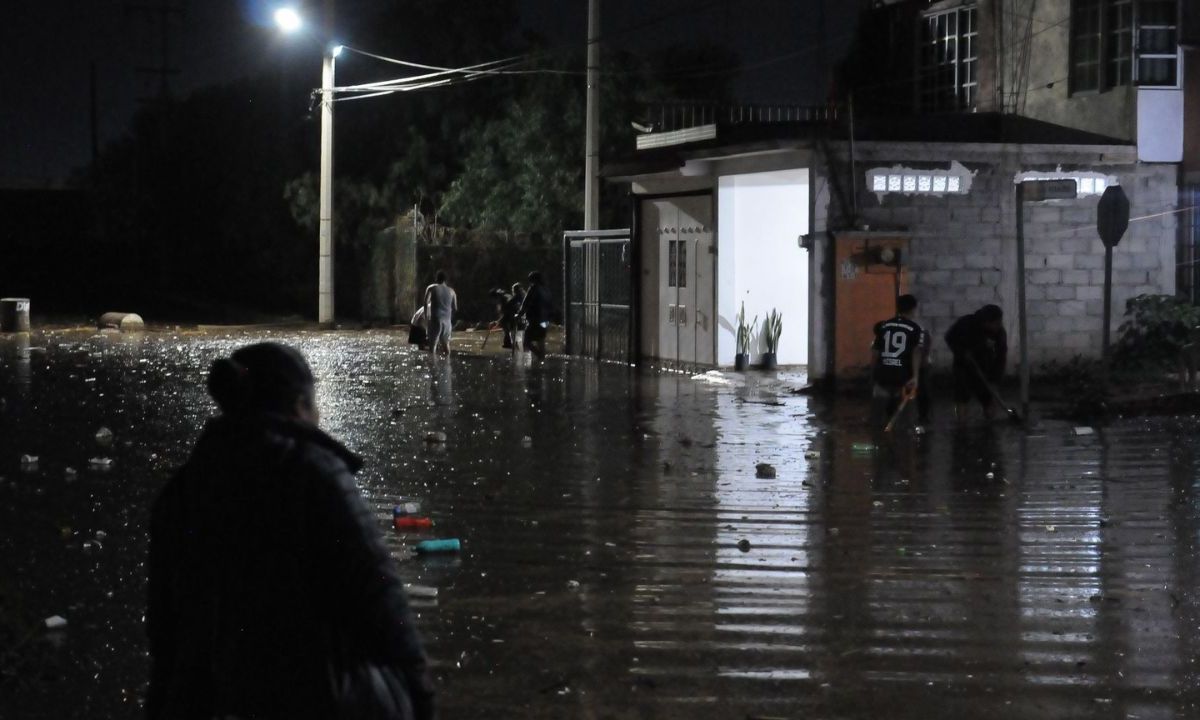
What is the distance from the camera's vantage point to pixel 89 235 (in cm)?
7106

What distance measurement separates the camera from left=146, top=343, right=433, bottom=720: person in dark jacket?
374 cm

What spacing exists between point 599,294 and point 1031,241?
9033 mm

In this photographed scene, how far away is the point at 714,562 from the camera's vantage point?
9.78 metres

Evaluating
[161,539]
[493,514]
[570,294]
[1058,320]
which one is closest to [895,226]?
[1058,320]

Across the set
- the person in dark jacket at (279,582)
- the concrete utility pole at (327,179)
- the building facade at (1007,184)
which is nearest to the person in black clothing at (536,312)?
the building facade at (1007,184)

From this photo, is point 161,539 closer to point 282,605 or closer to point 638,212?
point 282,605

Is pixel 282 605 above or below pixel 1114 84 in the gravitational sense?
below

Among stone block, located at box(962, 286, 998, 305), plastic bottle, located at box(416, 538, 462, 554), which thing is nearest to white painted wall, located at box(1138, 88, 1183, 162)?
stone block, located at box(962, 286, 998, 305)

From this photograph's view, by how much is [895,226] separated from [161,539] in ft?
61.3

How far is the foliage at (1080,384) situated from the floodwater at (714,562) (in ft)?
2.71

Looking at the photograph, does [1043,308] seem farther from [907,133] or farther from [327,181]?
[327,181]

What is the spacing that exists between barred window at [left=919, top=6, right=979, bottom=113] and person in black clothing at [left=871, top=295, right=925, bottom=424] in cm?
1301

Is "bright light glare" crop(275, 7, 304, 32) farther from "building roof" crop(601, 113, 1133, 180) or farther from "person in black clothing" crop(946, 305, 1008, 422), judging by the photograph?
"person in black clothing" crop(946, 305, 1008, 422)

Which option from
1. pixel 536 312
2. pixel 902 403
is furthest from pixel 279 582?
pixel 536 312
